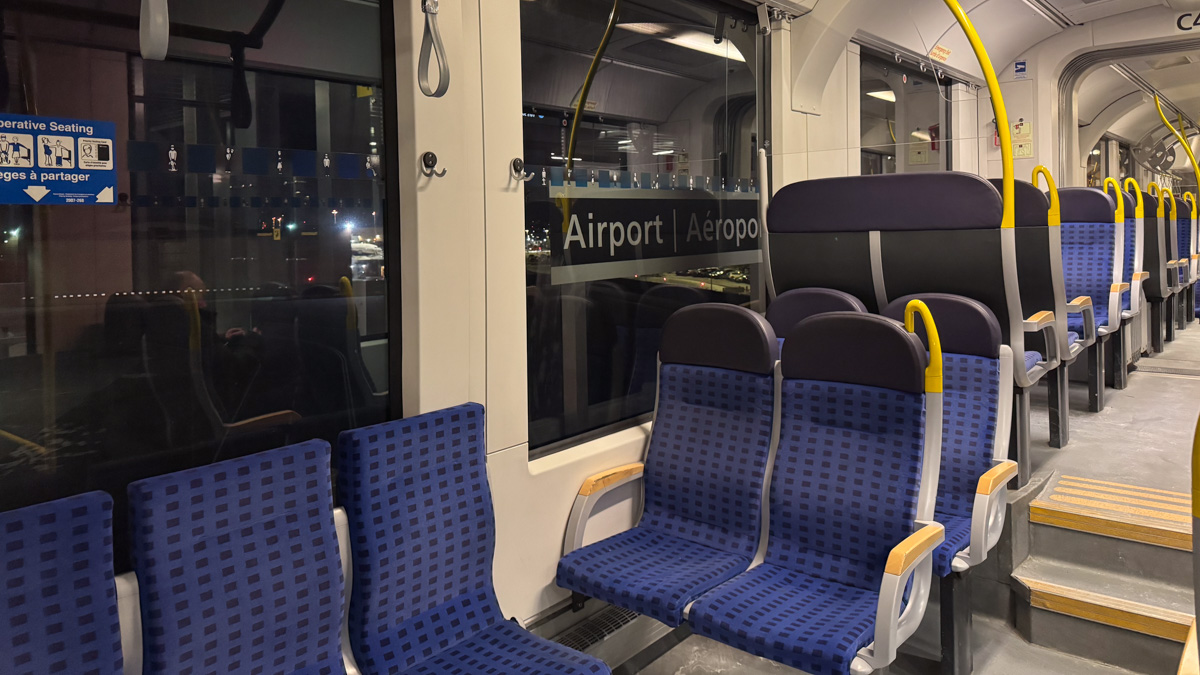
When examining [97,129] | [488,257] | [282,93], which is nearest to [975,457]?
[488,257]

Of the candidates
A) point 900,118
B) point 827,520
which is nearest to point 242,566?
point 827,520

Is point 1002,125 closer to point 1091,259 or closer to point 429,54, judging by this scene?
point 429,54

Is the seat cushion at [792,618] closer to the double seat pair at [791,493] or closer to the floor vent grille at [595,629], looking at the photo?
the double seat pair at [791,493]

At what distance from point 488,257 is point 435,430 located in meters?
0.63

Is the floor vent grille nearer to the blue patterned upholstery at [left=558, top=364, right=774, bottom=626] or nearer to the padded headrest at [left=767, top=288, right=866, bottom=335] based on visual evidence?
the blue patterned upholstery at [left=558, top=364, right=774, bottom=626]

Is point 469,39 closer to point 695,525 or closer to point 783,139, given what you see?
point 695,525

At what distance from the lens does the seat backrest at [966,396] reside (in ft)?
9.75

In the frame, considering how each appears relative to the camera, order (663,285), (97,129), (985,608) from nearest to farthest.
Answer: (97,129) < (985,608) < (663,285)

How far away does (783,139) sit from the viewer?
4367 mm

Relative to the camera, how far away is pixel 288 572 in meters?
2.00

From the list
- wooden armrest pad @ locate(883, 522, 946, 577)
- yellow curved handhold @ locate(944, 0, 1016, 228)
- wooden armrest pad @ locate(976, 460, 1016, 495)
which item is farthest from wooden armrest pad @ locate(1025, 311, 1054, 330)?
wooden armrest pad @ locate(883, 522, 946, 577)

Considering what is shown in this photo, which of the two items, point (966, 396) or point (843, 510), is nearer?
point (843, 510)

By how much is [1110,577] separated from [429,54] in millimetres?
3094

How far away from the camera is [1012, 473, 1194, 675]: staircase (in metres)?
2.91
